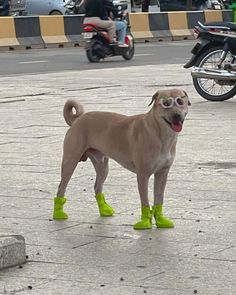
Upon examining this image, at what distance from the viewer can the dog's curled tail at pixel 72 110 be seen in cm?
752

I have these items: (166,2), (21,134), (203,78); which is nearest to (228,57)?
(203,78)

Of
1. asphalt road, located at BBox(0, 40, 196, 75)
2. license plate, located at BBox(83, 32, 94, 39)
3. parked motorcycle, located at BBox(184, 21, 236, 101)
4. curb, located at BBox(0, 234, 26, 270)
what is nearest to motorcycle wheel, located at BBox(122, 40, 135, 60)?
asphalt road, located at BBox(0, 40, 196, 75)

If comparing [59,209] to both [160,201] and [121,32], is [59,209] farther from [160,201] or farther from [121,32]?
[121,32]

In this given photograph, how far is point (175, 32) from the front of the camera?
3203 centimetres

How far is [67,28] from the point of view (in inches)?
1137

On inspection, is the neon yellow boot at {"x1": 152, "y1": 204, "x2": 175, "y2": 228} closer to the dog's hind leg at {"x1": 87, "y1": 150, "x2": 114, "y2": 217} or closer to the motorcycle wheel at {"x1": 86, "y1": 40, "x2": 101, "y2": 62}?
the dog's hind leg at {"x1": 87, "y1": 150, "x2": 114, "y2": 217}

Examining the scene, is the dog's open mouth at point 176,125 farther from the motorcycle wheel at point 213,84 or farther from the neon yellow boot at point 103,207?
the motorcycle wheel at point 213,84

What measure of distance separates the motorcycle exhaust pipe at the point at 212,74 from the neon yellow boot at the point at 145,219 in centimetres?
730

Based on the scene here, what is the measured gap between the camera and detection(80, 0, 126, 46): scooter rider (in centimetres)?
2200

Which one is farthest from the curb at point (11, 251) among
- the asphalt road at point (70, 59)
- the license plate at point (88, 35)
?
the license plate at point (88, 35)

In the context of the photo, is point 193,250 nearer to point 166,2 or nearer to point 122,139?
point 122,139

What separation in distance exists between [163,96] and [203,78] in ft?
25.8

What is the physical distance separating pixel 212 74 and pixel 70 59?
9804 mm

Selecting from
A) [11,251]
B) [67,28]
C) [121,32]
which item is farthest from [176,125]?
[67,28]
